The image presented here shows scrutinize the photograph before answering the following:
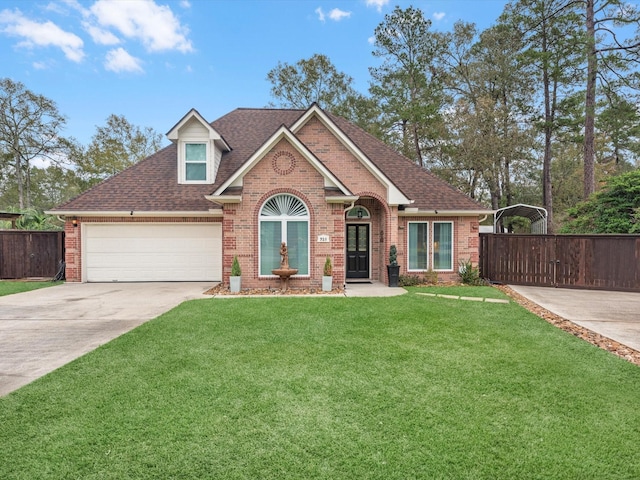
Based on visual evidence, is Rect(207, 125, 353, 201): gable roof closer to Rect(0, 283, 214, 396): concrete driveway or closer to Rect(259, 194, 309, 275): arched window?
Rect(259, 194, 309, 275): arched window

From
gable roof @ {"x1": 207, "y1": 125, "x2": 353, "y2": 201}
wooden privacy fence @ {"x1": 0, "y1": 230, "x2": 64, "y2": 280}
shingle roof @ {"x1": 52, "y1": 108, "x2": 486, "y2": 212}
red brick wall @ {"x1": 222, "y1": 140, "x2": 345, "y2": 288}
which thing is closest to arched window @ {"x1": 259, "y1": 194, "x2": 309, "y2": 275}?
red brick wall @ {"x1": 222, "y1": 140, "x2": 345, "y2": 288}

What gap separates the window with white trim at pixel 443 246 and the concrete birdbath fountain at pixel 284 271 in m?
5.78

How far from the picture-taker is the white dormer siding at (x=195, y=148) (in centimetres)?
1329

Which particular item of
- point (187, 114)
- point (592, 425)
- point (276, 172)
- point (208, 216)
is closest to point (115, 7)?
point (187, 114)

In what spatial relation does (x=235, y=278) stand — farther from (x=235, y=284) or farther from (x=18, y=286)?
(x=18, y=286)

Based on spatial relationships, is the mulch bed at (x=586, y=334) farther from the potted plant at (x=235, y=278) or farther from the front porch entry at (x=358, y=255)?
the potted plant at (x=235, y=278)

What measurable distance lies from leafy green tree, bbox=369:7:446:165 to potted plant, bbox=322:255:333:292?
16591mm

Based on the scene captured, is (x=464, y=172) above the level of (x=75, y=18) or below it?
below

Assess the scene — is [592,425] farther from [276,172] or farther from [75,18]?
[75,18]

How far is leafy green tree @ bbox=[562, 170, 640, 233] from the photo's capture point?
13.7 meters

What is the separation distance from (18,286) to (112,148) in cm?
2099

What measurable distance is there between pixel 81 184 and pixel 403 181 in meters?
31.4

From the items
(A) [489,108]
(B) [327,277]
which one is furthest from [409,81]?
(B) [327,277]

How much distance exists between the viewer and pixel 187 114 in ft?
42.9
